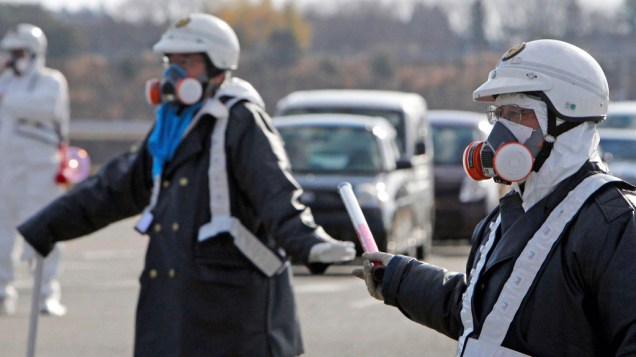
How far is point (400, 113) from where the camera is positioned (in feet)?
62.3

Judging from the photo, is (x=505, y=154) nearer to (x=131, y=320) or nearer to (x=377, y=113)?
(x=131, y=320)

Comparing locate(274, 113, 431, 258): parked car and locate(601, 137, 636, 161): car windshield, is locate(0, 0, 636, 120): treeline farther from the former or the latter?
locate(274, 113, 431, 258): parked car

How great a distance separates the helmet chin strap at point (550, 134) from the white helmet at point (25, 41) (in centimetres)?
873

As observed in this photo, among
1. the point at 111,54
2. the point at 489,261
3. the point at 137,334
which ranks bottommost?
the point at 111,54

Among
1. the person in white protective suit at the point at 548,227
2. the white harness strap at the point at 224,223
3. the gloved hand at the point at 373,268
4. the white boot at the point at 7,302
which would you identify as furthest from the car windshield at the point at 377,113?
the person in white protective suit at the point at 548,227

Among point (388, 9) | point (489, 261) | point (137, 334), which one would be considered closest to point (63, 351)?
point (137, 334)

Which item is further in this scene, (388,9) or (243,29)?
(388,9)

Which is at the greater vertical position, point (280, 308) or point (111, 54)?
point (280, 308)

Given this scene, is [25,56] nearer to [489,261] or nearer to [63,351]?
[63,351]

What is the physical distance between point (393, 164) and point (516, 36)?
90.7m

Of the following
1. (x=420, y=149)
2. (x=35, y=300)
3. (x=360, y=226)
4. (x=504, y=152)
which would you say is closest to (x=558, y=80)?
(x=504, y=152)

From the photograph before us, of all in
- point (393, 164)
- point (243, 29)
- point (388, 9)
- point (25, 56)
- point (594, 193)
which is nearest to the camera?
point (594, 193)

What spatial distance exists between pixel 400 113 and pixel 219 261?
12.9 metres

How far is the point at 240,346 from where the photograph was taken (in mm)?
6238
